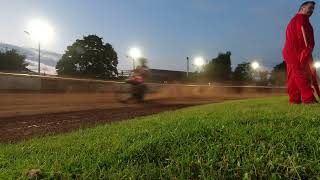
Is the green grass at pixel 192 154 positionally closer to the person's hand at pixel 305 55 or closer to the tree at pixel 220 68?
the person's hand at pixel 305 55

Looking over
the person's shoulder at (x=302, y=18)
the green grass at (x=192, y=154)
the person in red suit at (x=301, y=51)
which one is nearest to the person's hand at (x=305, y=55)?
the person in red suit at (x=301, y=51)

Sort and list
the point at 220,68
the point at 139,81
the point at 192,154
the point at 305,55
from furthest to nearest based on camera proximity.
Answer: the point at 220,68, the point at 139,81, the point at 305,55, the point at 192,154

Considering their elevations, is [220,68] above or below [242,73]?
above

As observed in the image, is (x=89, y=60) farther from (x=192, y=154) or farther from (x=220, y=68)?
(x=192, y=154)

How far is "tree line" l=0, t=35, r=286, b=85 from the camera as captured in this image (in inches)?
3214

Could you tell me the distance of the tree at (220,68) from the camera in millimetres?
81062

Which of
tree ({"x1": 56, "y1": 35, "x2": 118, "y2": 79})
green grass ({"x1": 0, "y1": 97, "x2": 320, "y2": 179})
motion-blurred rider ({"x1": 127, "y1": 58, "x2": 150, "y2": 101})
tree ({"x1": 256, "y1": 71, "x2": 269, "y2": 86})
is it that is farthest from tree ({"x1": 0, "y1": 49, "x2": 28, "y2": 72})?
green grass ({"x1": 0, "y1": 97, "x2": 320, "y2": 179})

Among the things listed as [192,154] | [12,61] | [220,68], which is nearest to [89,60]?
[12,61]

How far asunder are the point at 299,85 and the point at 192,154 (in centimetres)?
631

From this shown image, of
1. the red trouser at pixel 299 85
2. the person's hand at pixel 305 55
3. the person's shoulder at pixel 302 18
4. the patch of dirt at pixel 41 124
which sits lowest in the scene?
the patch of dirt at pixel 41 124

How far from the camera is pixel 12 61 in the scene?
88062 mm

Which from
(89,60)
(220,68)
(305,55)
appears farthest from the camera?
(89,60)

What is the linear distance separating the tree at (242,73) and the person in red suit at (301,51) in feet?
236

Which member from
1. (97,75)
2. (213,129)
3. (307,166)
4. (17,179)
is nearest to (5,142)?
(17,179)
